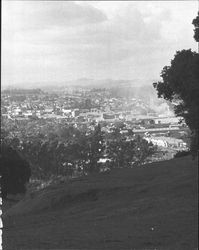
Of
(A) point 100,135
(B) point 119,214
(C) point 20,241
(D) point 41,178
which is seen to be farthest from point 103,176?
(A) point 100,135

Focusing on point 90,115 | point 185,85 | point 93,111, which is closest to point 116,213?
point 185,85

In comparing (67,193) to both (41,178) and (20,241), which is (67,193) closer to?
(20,241)

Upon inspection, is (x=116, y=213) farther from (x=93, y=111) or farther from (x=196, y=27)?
(x=93, y=111)

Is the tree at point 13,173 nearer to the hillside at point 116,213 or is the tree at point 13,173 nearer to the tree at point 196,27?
the hillside at point 116,213

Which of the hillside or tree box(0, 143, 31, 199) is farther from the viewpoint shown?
tree box(0, 143, 31, 199)

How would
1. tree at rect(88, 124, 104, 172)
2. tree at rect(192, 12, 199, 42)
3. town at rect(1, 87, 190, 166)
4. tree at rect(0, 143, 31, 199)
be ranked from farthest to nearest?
town at rect(1, 87, 190, 166)
tree at rect(88, 124, 104, 172)
tree at rect(0, 143, 31, 199)
tree at rect(192, 12, 199, 42)

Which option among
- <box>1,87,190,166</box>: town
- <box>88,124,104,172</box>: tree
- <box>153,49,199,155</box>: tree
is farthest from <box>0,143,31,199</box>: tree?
<box>153,49,199,155</box>: tree

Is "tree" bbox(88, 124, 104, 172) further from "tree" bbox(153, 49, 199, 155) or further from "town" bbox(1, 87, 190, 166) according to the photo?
"tree" bbox(153, 49, 199, 155)

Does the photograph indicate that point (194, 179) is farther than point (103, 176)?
No
